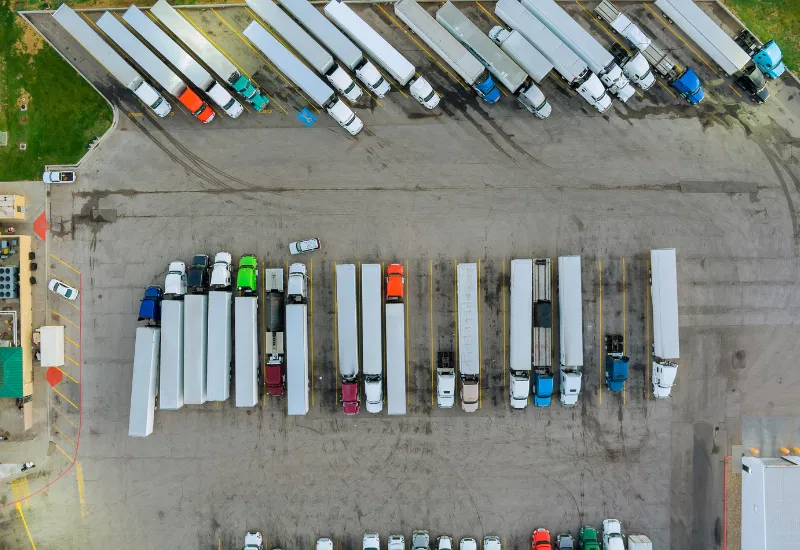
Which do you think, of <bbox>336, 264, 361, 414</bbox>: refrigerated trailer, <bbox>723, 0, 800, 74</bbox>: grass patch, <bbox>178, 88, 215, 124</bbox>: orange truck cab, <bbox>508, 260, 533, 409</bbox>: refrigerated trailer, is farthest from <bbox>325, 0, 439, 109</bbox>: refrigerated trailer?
<bbox>723, 0, 800, 74</bbox>: grass patch

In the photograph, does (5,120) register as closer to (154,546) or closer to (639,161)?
(154,546)

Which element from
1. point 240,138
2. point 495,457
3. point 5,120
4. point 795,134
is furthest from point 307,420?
point 795,134

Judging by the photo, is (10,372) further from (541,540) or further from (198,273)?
(541,540)

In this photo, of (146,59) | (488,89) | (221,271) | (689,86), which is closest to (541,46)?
(488,89)

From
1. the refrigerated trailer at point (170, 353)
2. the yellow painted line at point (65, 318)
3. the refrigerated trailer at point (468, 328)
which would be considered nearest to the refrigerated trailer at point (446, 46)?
the refrigerated trailer at point (468, 328)

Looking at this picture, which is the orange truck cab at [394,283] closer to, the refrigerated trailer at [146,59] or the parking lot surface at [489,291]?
the parking lot surface at [489,291]

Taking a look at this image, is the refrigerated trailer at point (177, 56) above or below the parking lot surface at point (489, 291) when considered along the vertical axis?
→ above
